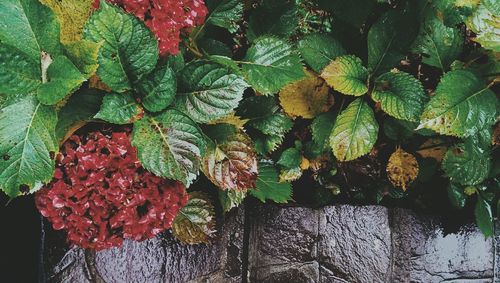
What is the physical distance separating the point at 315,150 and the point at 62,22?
2.82 ft

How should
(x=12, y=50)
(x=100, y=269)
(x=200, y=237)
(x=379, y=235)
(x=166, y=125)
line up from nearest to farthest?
1. (x=12, y=50)
2. (x=166, y=125)
3. (x=200, y=237)
4. (x=100, y=269)
5. (x=379, y=235)

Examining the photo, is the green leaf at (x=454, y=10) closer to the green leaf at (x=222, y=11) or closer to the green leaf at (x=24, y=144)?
the green leaf at (x=222, y=11)

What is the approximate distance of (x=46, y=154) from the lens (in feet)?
3.78

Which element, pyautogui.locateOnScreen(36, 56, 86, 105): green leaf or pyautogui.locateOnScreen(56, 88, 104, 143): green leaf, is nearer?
pyautogui.locateOnScreen(36, 56, 86, 105): green leaf

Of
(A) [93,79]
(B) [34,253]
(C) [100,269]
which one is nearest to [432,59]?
(A) [93,79]

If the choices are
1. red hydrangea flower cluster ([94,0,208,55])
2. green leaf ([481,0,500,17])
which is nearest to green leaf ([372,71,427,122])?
green leaf ([481,0,500,17])

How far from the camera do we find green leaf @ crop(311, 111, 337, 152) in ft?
5.45

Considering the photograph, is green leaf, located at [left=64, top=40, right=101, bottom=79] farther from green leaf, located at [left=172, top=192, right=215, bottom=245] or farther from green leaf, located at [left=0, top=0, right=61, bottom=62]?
green leaf, located at [left=172, top=192, right=215, bottom=245]

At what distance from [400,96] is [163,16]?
2.35 ft

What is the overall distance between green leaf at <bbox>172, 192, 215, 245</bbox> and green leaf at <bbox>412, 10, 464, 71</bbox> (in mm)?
786

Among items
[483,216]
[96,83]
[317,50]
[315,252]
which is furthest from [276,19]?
[483,216]

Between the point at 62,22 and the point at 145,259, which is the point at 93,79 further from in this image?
the point at 145,259

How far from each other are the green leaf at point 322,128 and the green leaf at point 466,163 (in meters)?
0.38

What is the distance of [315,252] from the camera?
1.89 metres
